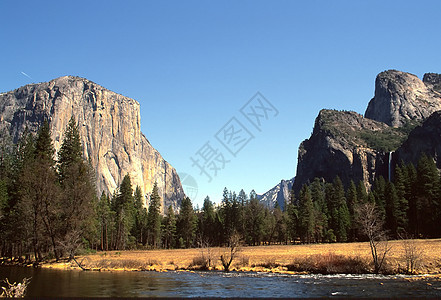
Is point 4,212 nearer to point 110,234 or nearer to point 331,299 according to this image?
point 110,234

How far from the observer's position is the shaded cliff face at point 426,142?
513 feet

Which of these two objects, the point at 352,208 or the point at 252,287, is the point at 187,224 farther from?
the point at 252,287

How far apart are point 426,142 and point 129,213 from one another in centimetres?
14366

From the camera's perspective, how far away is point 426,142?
161500mm

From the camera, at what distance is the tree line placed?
44.2 metres

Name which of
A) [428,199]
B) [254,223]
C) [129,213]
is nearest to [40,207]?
[129,213]

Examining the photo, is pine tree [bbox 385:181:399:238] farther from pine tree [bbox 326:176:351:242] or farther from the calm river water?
the calm river water

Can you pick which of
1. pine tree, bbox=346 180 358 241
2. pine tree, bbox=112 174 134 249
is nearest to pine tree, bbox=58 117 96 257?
pine tree, bbox=112 174 134 249

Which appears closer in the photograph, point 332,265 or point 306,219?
point 332,265

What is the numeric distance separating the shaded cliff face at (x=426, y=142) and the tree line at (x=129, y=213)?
83299mm

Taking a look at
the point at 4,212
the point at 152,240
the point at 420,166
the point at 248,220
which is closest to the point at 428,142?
the point at 420,166

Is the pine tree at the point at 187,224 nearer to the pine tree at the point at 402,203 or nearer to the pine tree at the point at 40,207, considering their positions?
the pine tree at the point at 402,203

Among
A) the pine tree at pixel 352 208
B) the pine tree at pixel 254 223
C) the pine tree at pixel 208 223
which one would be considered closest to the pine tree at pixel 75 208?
the pine tree at pixel 254 223

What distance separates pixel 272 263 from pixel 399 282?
13.8m
